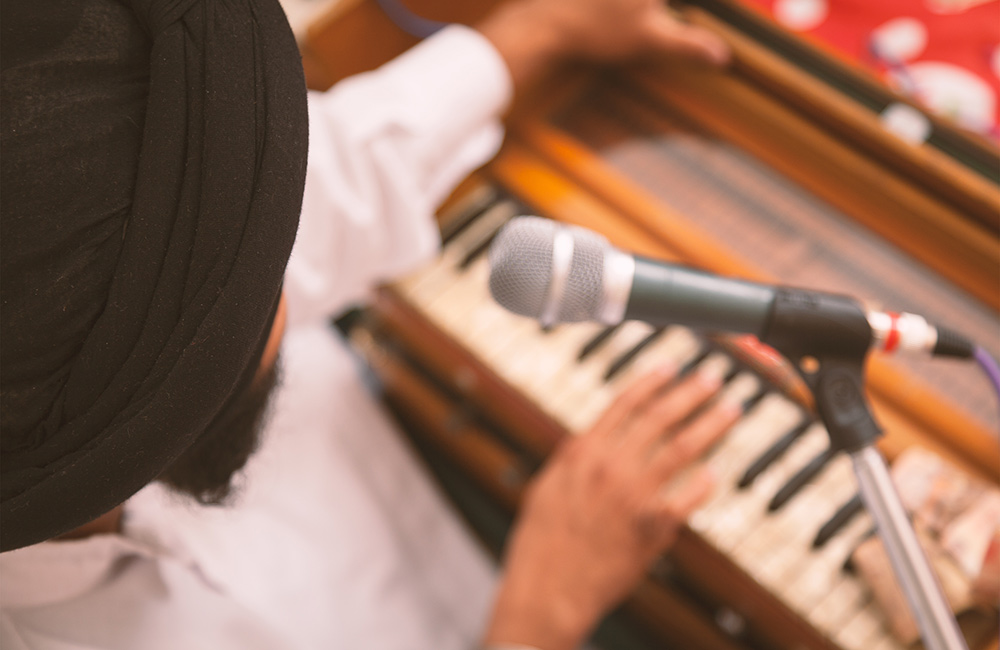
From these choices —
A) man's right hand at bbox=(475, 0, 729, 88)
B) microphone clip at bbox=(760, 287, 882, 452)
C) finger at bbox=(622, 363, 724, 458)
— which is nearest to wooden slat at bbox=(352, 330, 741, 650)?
finger at bbox=(622, 363, 724, 458)

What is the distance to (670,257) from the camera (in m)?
1.24

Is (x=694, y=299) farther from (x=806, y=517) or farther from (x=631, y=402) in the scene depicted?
(x=806, y=517)

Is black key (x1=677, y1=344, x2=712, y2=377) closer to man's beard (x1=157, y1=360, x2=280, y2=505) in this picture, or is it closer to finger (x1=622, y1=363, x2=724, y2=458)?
finger (x1=622, y1=363, x2=724, y2=458)

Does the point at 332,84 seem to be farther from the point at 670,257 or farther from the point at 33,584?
the point at 33,584

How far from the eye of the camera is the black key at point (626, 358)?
1.20 m

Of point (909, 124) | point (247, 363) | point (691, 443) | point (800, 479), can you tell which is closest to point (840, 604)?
point (800, 479)

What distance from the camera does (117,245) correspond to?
566 millimetres

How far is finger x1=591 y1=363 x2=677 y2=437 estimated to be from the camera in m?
1.11

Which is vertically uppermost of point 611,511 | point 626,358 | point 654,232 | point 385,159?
point 385,159

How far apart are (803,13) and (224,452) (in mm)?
1238

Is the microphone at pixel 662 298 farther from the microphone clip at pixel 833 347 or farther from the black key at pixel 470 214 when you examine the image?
the black key at pixel 470 214

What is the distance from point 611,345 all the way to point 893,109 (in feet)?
1.88

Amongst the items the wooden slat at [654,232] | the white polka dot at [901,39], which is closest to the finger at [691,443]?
the wooden slat at [654,232]

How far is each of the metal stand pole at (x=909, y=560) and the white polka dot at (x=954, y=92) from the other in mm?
837
